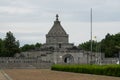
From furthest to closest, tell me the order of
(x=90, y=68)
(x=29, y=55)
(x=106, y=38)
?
1. (x=106, y=38)
2. (x=29, y=55)
3. (x=90, y=68)

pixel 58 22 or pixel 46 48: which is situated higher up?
pixel 58 22

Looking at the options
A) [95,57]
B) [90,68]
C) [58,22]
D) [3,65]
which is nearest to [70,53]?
[95,57]

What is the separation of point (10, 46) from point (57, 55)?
19406mm

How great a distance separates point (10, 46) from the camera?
127 meters

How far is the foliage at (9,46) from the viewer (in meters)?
125

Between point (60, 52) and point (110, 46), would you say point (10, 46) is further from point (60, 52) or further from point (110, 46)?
point (110, 46)

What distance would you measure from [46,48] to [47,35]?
23.2ft

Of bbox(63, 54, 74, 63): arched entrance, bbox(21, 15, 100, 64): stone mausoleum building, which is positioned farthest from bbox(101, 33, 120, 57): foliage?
bbox(63, 54, 74, 63): arched entrance

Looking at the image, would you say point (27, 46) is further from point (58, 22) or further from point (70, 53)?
point (70, 53)

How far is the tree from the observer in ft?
413

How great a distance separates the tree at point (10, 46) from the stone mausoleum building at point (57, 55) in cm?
695

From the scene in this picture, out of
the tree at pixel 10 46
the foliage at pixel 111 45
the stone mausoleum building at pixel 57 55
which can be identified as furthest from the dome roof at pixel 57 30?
the foliage at pixel 111 45

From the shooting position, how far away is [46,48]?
387 feet

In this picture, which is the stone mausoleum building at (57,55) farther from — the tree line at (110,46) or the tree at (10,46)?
the tree line at (110,46)
